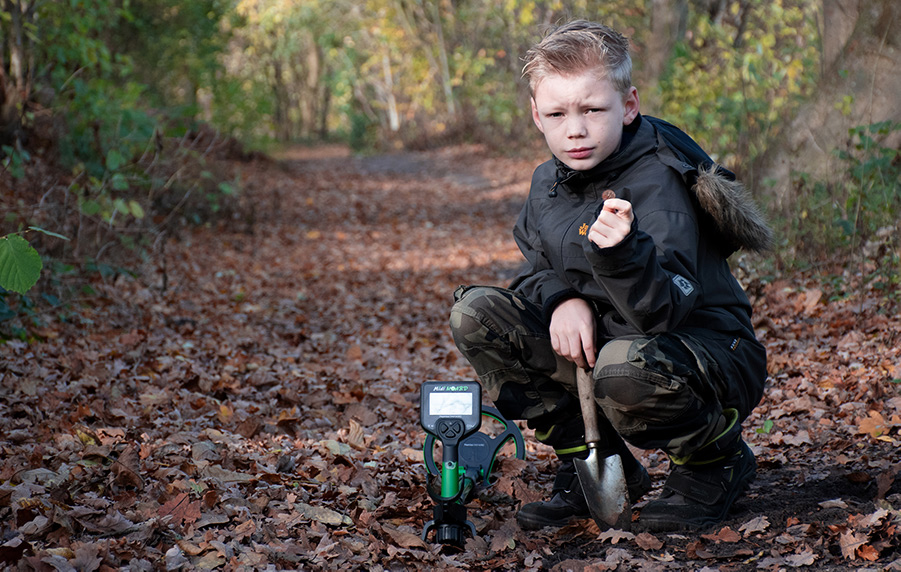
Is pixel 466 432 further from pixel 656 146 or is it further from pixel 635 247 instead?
pixel 656 146

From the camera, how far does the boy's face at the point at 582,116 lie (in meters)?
2.40

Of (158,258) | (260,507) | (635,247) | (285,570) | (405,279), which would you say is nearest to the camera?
(635,247)

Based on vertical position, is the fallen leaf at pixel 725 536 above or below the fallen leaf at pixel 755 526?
below

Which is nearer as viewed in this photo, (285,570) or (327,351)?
(285,570)

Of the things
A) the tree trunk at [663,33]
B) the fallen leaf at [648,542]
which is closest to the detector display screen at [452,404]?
the fallen leaf at [648,542]

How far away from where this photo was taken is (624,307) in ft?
7.19

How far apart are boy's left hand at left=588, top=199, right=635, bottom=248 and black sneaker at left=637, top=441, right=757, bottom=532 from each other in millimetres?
939

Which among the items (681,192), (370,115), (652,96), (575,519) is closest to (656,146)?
(681,192)

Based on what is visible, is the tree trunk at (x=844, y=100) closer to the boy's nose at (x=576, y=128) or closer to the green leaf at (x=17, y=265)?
the boy's nose at (x=576, y=128)

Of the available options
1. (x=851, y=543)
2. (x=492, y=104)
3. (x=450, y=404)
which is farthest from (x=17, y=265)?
(x=492, y=104)

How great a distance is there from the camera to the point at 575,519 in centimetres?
267

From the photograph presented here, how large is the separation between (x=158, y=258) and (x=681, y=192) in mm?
5884

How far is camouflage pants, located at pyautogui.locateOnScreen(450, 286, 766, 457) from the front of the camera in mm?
2273

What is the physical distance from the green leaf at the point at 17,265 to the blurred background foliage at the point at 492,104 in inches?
70.2
